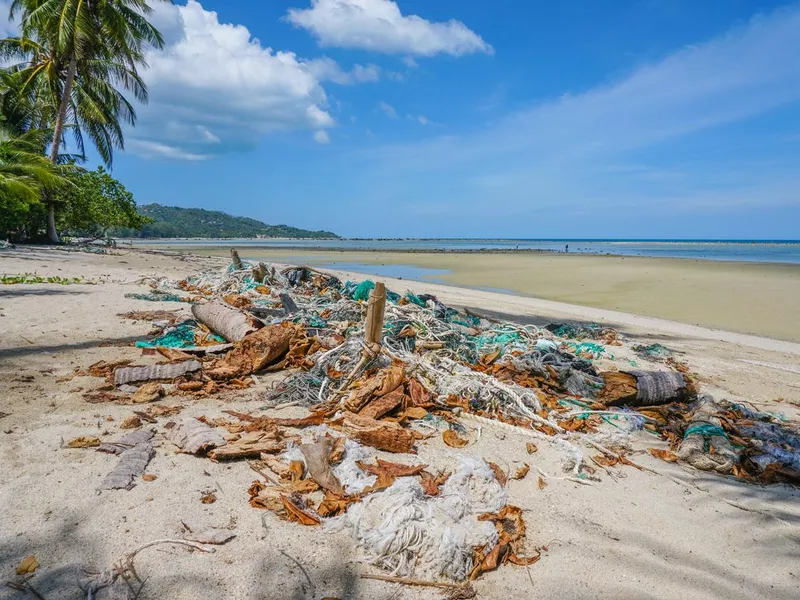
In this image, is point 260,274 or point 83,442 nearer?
point 83,442

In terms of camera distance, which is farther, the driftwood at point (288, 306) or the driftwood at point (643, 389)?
A: the driftwood at point (288, 306)

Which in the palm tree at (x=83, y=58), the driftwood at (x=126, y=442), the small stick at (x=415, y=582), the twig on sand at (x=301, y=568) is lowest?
the small stick at (x=415, y=582)

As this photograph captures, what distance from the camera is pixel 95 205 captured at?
23.2m

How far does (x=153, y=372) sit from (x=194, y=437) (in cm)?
157

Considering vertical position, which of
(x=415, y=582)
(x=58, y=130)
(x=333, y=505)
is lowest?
(x=415, y=582)


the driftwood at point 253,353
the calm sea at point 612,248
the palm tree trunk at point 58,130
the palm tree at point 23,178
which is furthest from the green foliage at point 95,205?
the calm sea at point 612,248

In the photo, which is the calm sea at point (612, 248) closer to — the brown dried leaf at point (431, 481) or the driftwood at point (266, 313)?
the driftwood at point (266, 313)

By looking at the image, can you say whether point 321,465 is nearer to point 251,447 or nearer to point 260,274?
point 251,447

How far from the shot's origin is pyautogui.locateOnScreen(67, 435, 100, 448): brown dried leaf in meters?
3.19

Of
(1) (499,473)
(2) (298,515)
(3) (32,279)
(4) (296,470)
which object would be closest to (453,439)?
(1) (499,473)

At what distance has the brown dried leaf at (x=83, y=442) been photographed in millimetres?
3191

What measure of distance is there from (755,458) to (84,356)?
6.57 metres

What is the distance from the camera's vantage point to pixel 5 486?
8.86ft

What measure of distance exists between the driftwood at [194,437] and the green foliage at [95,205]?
2307 centimetres
